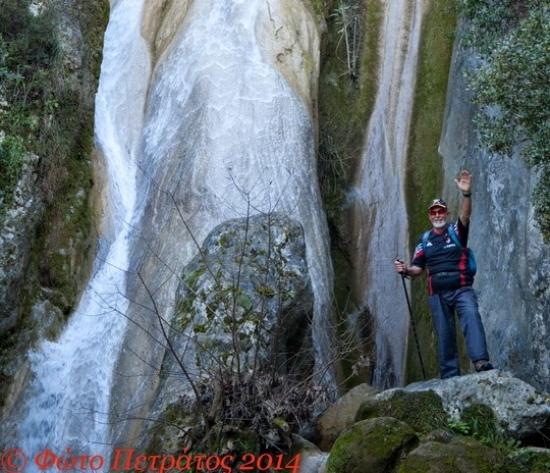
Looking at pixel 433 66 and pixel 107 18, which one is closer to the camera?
pixel 433 66

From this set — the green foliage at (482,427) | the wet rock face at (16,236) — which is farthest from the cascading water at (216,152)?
the green foliage at (482,427)

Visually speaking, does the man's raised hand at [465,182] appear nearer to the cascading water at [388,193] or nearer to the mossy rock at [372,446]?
the mossy rock at [372,446]

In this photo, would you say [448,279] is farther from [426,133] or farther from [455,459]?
[426,133]

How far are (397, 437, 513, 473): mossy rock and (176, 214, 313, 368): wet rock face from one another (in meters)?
2.78

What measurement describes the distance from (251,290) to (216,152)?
16.5 feet

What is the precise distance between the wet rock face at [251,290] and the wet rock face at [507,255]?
2.62m

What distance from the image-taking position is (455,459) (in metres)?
7.41

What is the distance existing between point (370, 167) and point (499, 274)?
5.68 metres

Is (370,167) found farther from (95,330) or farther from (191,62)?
(95,330)

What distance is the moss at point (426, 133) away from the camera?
14.8 metres

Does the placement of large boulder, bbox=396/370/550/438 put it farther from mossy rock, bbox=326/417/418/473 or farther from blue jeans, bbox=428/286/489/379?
blue jeans, bbox=428/286/489/379

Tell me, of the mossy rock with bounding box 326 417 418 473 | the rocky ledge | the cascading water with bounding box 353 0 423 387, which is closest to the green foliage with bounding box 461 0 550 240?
the rocky ledge

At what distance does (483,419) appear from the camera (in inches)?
338

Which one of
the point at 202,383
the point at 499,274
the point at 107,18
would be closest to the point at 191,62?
the point at 107,18
